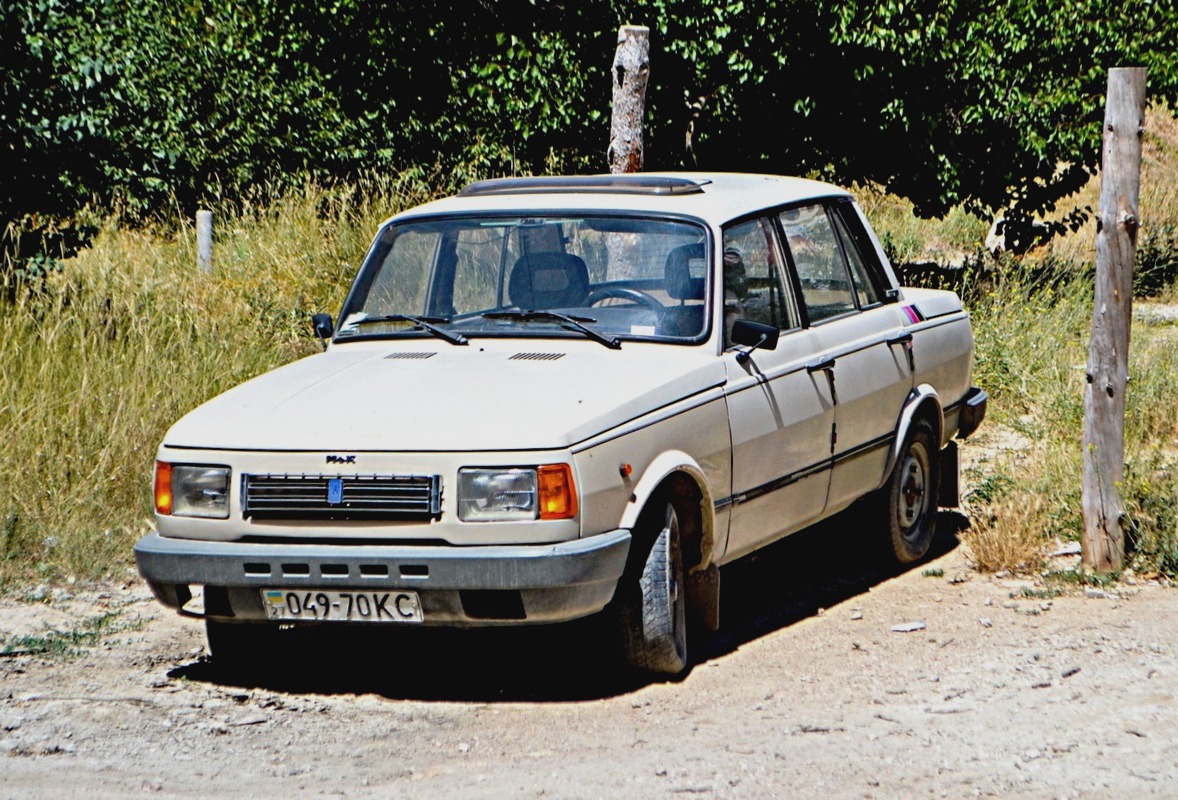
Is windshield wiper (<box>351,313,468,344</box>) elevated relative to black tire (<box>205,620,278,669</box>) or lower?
elevated

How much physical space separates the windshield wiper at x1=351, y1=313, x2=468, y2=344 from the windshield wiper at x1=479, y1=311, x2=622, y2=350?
19 cm

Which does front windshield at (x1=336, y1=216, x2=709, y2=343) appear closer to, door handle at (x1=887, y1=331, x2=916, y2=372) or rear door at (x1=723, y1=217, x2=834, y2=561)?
rear door at (x1=723, y1=217, x2=834, y2=561)

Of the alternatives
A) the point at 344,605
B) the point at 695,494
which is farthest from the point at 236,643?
the point at 695,494

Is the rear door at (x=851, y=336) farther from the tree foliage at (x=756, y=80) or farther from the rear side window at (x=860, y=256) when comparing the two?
the tree foliage at (x=756, y=80)

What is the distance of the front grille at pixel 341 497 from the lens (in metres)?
5.11

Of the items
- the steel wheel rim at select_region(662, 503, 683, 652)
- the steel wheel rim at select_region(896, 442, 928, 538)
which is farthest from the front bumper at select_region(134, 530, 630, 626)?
the steel wheel rim at select_region(896, 442, 928, 538)

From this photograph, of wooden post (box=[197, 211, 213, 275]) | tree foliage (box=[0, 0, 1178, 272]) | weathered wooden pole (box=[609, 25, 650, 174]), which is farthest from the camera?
tree foliage (box=[0, 0, 1178, 272])

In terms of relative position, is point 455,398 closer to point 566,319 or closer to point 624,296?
point 566,319

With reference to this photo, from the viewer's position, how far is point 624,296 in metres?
6.24

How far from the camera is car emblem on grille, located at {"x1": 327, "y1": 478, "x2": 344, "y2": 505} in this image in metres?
5.17

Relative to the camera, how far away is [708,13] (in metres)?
13.5

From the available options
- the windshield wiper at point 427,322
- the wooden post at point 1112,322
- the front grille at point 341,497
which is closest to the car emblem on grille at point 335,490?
the front grille at point 341,497

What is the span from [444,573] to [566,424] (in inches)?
24.2

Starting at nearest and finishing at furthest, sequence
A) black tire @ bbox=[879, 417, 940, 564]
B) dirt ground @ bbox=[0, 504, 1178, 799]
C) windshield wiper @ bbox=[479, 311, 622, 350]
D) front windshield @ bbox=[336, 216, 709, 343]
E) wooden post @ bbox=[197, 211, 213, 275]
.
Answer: dirt ground @ bbox=[0, 504, 1178, 799] < windshield wiper @ bbox=[479, 311, 622, 350] < front windshield @ bbox=[336, 216, 709, 343] < black tire @ bbox=[879, 417, 940, 564] < wooden post @ bbox=[197, 211, 213, 275]
